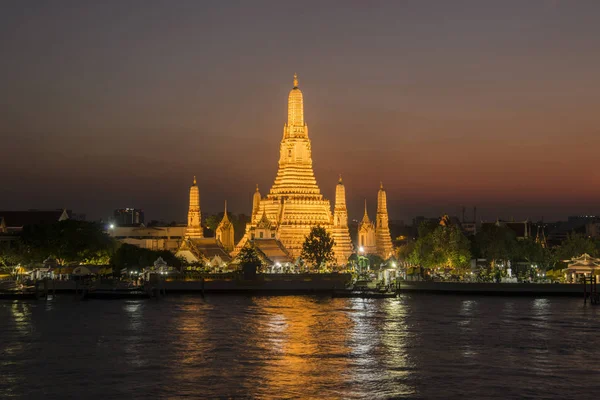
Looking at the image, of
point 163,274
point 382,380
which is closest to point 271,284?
point 163,274

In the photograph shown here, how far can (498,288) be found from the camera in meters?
76.9

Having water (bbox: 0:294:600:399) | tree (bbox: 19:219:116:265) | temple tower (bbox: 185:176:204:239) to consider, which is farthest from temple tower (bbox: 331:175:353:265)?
water (bbox: 0:294:600:399)

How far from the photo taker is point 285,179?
341ft

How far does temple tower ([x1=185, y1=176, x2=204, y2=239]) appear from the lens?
365ft

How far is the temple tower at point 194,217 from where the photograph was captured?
111 meters

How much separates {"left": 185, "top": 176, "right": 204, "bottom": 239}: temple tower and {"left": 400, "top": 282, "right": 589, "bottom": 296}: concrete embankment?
36.7 metres

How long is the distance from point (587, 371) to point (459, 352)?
6594 millimetres

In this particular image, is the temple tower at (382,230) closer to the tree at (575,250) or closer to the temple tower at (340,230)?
the temple tower at (340,230)

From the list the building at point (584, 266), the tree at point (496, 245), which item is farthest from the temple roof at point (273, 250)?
the building at point (584, 266)

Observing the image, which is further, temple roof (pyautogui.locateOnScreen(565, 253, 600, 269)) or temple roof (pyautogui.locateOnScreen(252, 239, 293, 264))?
temple roof (pyautogui.locateOnScreen(252, 239, 293, 264))

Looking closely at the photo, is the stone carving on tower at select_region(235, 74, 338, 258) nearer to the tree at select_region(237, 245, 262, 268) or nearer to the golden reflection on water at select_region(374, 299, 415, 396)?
the tree at select_region(237, 245, 262, 268)

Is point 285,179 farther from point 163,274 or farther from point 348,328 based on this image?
point 348,328

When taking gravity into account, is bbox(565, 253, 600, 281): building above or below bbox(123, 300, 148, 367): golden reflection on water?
above

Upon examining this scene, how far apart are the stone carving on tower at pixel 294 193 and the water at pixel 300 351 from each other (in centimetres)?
3613
